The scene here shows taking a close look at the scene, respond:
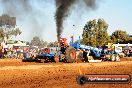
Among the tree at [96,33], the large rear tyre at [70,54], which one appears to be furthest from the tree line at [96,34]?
the large rear tyre at [70,54]

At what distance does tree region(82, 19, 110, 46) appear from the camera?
95250mm

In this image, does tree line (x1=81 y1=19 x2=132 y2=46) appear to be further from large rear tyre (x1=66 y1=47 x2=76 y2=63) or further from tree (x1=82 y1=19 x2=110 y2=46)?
A: large rear tyre (x1=66 y1=47 x2=76 y2=63)

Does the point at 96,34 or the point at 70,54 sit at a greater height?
the point at 96,34

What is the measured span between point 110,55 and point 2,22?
291 ft

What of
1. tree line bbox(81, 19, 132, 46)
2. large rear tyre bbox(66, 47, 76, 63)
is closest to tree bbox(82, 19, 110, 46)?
tree line bbox(81, 19, 132, 46)

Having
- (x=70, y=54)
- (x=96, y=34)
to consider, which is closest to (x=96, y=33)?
(x=96, y=34)

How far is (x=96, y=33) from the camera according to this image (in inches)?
4075

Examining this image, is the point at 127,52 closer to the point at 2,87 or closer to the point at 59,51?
the point at 59,51

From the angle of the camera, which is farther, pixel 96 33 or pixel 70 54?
pixel 96 33

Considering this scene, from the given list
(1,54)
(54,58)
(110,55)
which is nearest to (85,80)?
(54,58)

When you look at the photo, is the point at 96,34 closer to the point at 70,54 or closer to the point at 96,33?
the point at 96,33

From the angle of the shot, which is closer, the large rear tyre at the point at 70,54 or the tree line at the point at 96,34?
the large rear tyre at the point at 70,54

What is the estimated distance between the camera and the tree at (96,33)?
95250 millimetres

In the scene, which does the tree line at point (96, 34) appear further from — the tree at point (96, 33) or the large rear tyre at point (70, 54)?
the large rear tyre at point (70, 54)
